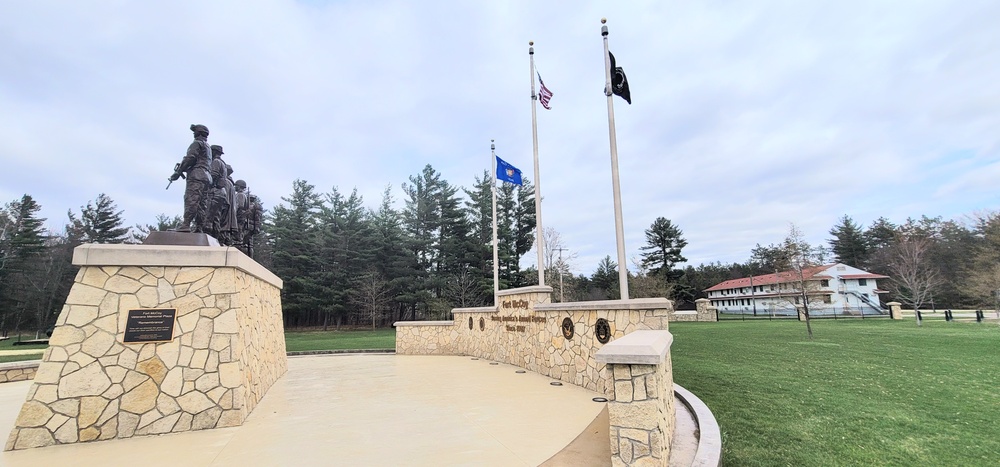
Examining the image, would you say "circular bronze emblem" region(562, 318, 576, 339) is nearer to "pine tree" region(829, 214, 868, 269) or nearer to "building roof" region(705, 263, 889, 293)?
"building roof" region(705, 263, 889, 293)

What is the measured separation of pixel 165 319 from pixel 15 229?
4213 cm

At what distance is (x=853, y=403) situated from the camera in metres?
5.11

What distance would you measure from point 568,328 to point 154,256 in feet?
19.3

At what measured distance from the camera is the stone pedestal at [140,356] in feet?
14.0

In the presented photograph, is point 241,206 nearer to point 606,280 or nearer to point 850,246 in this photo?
point 606,280

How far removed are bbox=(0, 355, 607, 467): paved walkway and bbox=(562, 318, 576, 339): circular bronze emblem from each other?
81cm

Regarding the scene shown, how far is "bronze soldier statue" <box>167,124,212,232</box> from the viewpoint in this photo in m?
5.94

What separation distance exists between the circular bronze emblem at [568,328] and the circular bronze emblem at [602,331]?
2.25 ft

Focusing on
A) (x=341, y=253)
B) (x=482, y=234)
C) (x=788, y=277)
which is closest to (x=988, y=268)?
(x=788, y=277)

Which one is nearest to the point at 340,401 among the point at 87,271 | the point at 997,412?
the point at 87,271

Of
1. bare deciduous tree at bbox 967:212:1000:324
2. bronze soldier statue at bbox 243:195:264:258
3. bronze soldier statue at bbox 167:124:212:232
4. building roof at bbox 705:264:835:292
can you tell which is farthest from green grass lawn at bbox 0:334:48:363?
bare deciduous tree at bbox 967:212:1000:324

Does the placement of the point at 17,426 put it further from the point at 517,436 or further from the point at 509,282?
the point at 509,282

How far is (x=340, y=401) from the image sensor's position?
18.9 ft

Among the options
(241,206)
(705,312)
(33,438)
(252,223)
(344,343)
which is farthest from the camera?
(705,312)
